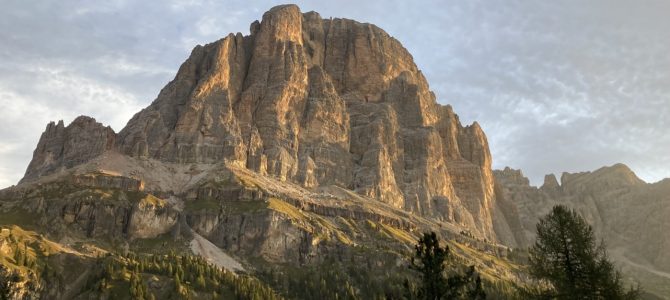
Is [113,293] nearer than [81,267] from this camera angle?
Yes

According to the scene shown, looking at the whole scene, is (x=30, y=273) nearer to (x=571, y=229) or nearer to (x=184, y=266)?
(x=184, y=266)

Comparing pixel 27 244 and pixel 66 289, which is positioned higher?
pixel 27 244

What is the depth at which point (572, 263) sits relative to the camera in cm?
4722

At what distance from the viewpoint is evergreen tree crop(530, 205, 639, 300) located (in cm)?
4544

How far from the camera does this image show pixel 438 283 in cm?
4197

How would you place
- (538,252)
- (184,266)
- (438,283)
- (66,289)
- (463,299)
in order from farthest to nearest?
(184,266)
(66,289)
(538,252)
(463,299)
(438,283)

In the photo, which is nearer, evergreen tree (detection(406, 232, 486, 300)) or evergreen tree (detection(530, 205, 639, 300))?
evergreen tree (detection(406, 232, 486, 300))

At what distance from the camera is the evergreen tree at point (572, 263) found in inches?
1789

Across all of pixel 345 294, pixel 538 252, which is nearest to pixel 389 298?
pixel 538 252

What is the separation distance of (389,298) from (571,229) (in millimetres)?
15639

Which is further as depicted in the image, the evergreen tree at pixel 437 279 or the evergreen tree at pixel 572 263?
the evergreen tree at pixel 572 263

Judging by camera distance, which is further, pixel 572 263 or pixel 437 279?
pixel 572 263

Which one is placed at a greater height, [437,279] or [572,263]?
[572,263]

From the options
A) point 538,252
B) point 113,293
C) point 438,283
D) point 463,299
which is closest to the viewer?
point 438,283
